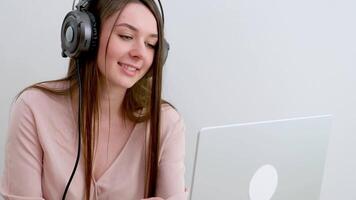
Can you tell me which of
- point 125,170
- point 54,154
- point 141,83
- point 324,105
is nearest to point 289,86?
point 324,105

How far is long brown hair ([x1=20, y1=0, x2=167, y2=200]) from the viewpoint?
3.38 ft

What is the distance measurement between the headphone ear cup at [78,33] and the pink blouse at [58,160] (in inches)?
7.7

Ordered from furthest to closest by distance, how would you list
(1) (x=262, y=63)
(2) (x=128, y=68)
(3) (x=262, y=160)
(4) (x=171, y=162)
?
(1) (x=262, y=63)
(4) (x=171, y=162)
(2) (x=128, y=68)
(3) (x=262, y=160)

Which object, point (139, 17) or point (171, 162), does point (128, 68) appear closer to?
point (139, 17)

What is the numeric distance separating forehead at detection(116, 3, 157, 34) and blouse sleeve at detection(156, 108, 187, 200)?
0.27 m

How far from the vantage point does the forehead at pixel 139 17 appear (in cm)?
100

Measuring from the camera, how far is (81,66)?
1078 millimetres

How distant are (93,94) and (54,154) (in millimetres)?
179

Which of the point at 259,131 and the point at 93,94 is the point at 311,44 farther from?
the point at 259,131

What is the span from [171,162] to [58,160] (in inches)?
11.2

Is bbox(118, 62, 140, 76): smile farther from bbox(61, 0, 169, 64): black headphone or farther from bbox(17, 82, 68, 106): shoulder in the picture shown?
bbox(17, 82, 68, 106): shoulder

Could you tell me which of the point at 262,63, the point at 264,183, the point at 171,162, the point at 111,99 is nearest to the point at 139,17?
the point at 111,99

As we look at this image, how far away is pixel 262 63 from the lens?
5.32ft

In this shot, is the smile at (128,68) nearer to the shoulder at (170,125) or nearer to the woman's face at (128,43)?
the woman's face at (128,43)
